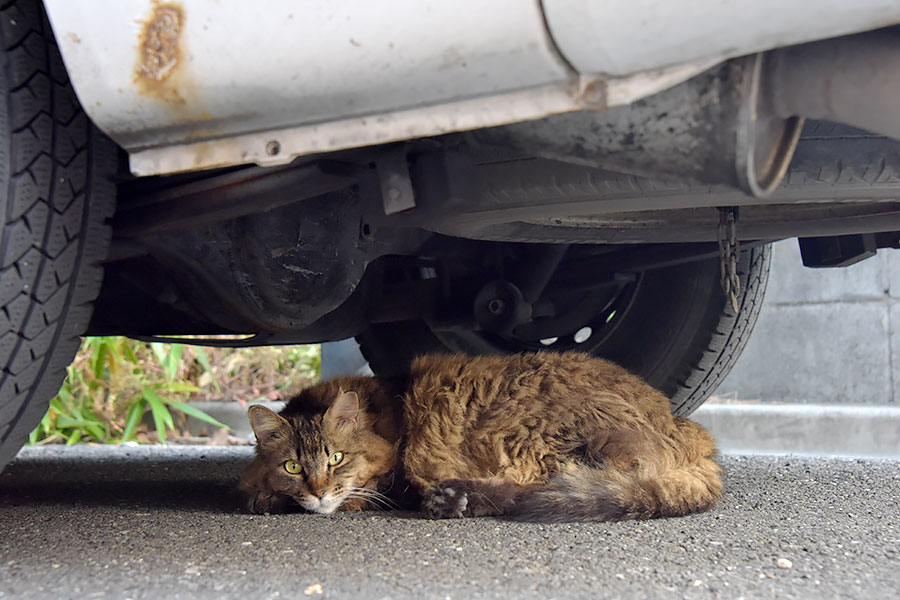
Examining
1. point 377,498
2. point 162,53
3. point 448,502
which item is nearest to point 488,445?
point 448,502

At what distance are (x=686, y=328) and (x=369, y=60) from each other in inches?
84.6

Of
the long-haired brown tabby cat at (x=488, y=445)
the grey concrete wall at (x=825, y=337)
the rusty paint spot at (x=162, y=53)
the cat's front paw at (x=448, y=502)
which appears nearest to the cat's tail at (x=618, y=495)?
the long-haired brown tabby cat at (x=488, y=445)

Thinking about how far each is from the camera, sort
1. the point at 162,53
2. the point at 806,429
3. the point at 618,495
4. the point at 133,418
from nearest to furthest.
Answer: the point at 162,53 → the point at 618,495 → the point at 806,429 → the point at 133,418

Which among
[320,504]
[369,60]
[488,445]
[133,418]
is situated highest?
→ [369,60]

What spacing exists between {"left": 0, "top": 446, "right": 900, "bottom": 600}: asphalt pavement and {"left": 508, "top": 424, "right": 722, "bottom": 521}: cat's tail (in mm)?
37

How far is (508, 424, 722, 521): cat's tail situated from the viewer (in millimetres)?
2119

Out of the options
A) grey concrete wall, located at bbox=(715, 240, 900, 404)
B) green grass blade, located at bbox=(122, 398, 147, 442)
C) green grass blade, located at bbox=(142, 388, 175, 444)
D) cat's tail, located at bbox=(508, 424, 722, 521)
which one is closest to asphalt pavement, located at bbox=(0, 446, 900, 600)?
cat's tail, located at bbox=(508, 424, 722, 521)

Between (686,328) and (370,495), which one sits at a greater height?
(686,328)

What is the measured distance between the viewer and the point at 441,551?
185cm

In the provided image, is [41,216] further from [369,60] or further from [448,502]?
[448,502]

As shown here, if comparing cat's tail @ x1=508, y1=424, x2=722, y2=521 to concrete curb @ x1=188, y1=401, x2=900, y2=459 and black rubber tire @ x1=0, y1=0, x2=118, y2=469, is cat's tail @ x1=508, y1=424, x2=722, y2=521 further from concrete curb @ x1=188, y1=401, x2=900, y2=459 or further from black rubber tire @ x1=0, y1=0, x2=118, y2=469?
concrete curb @ x1=188, y1=401, x2=900, y2=459

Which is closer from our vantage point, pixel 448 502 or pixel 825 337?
pixel 448 502

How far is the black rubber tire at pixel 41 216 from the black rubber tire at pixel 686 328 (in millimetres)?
2121

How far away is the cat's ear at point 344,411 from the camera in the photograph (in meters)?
2.67
